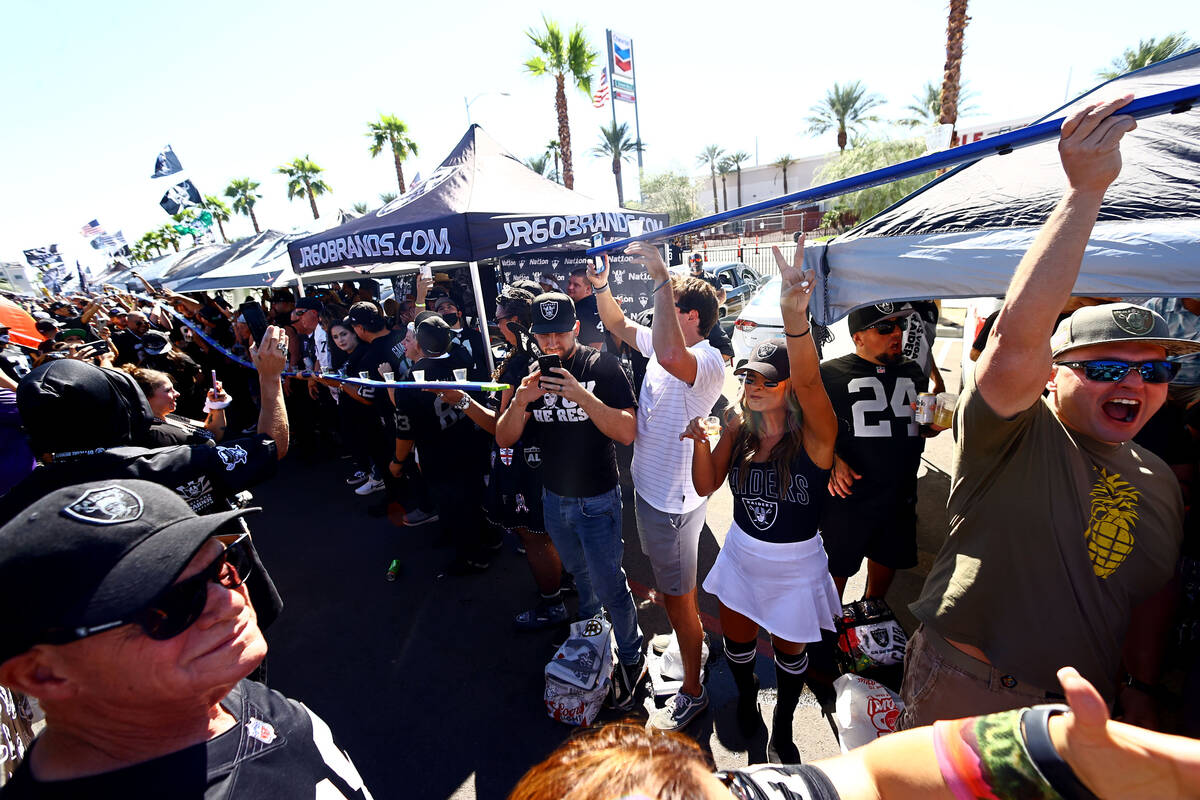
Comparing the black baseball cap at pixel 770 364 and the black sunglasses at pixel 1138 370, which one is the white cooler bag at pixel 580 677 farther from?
the black sunglasses at pixel 1138 370

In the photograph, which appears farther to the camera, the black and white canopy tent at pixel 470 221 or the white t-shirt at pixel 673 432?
the black and white canopy tent at pixel 470 221

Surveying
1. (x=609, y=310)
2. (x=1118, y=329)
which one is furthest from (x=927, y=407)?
(x=609, y=310)

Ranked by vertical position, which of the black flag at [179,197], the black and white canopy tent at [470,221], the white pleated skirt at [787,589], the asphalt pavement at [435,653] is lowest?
the asphalt pavement at [435,653]

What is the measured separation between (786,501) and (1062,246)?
1405 mm

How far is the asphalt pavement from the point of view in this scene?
261cm

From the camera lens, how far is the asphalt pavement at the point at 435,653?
8.56 ft

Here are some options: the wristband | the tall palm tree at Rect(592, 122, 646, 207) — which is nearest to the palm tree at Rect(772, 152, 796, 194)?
the tall palm tree at Rect(592, 122, 646, 207)

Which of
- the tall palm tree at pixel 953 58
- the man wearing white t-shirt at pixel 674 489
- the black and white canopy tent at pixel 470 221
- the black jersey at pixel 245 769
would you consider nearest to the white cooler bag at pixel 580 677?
the man wearing white t-shirt at pixel 674 489

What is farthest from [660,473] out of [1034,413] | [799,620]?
[1034,413]

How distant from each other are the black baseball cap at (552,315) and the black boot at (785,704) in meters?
1.93

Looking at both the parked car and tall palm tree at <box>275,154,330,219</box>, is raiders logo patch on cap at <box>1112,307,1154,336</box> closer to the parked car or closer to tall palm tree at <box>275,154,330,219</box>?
the parked car

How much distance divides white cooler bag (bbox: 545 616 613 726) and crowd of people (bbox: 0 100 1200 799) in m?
0.14

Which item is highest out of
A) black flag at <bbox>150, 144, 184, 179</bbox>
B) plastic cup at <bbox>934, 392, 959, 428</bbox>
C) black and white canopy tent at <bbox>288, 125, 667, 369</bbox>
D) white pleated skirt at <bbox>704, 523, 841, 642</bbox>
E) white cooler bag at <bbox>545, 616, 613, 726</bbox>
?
black flag at <bbox>150, 144, 184, 179</bbox>

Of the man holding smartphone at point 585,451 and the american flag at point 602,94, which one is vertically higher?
the american flag at point 602,94
